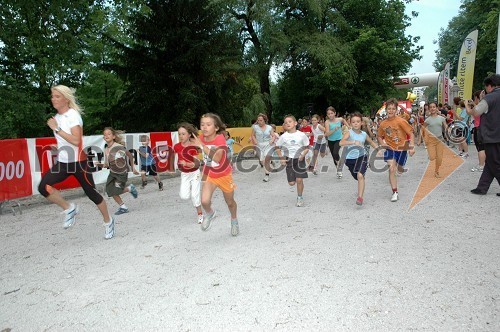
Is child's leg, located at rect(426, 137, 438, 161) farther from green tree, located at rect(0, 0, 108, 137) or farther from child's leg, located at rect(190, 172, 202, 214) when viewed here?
green tree, located at rect(0, 0, 108, 137)

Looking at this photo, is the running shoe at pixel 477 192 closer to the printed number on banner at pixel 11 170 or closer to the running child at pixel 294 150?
the running child at pixel 294 150

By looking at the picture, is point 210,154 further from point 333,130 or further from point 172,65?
point 172,65

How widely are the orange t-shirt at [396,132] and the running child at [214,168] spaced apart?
369cm

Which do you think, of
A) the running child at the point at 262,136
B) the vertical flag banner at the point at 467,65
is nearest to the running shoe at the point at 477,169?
the running child at the point at 262,136

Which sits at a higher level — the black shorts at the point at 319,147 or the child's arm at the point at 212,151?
the child's arm at the point at 212,151

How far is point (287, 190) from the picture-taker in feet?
28.4

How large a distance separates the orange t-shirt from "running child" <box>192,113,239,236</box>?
3688 mm

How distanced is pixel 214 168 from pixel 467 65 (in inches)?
750

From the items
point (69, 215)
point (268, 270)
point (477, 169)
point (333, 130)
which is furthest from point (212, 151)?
point (477, 169)

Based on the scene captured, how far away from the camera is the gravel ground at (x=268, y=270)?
2.92 meters

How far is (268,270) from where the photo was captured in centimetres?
382

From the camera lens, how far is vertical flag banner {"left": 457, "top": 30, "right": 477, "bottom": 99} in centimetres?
1897

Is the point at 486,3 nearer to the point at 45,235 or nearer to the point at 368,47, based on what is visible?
the point at 368,47

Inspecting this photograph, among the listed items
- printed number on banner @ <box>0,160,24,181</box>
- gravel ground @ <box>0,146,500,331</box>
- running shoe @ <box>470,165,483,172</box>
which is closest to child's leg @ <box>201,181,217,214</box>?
gravel ground @ <box>0,146,500,331</box>
